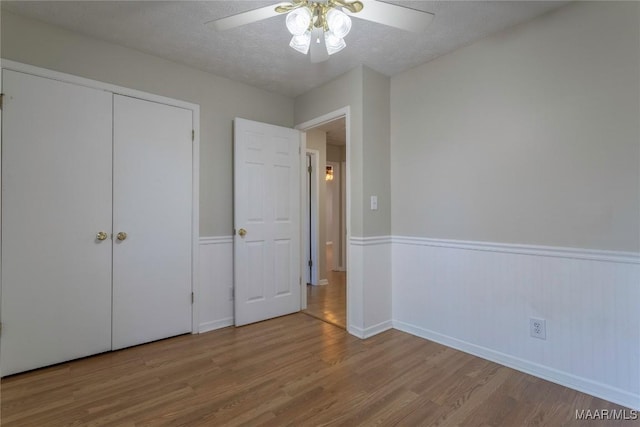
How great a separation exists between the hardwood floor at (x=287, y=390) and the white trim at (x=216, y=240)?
2.85 feet

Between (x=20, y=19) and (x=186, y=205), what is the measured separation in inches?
62.8

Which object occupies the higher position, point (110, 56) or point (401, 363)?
point (110, 56)

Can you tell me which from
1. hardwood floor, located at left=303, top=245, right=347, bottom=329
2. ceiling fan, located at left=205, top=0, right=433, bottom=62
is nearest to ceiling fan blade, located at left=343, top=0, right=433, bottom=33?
ceiling fan, located at left=205, top=0, right=433, bottom=62

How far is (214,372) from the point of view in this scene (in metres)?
2.08

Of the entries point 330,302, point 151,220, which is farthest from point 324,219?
point 151,220

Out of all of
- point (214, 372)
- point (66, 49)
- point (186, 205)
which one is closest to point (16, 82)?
point (66, 49)

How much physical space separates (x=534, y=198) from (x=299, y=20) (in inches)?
71.7

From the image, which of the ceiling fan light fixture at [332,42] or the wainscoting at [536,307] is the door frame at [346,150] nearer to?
the wainscoting at [536,307]

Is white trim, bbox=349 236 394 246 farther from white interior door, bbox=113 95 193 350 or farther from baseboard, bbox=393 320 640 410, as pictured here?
white interior door, bbox=113 95 193 350

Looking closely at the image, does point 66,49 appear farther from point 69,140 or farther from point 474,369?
point 474,369

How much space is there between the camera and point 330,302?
12.1 ft

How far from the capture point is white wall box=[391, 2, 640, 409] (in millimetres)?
1739

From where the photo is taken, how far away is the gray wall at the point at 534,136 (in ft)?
5.71

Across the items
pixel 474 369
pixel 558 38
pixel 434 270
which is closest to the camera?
pixel 558 38
